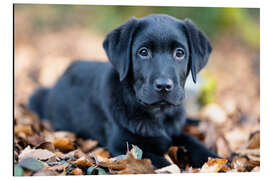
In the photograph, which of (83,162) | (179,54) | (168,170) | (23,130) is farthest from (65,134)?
(179,54)

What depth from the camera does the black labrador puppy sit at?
9.87 feet

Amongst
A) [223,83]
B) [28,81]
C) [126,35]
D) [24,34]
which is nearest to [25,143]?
[126,35]

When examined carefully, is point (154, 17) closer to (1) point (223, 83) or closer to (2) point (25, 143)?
(2) point (25, 143)

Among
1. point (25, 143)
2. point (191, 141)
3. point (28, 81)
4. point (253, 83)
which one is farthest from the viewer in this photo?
point (253, 83)

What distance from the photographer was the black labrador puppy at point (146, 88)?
301 cm

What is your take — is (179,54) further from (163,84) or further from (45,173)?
(45,173)

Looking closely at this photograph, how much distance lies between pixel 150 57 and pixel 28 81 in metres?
4.73

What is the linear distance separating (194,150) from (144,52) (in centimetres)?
121

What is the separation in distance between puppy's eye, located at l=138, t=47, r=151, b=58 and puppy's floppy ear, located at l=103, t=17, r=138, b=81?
5.1 inches

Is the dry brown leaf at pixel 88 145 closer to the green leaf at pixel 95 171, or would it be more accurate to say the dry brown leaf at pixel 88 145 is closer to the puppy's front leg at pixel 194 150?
the puppy's front leg at pixel 194 150

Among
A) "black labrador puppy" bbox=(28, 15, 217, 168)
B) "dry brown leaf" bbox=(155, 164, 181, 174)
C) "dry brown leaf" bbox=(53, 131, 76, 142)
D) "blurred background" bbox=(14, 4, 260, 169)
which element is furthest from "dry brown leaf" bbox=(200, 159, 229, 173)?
"blurred background" bbox=(14, 4, 260, 169)

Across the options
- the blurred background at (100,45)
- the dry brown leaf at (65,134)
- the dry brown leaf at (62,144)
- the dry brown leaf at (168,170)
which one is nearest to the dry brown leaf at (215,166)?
the dry brown leaf at (168,170)

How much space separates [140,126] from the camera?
3.35 meters

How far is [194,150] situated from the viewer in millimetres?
3494
